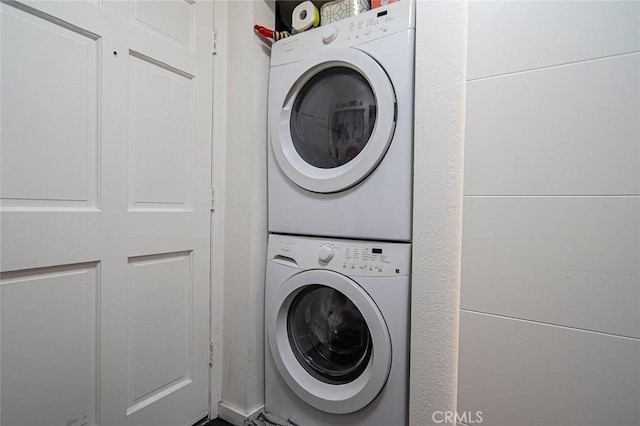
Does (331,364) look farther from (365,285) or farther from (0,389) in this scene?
(0,389)

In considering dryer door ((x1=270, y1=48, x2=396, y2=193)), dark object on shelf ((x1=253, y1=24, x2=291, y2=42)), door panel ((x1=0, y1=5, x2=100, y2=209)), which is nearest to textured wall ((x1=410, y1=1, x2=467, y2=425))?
dryer door ((x1=270, y1=48, x2=396, y2=193))

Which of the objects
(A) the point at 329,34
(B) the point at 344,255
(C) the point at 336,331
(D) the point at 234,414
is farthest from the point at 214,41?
(D) the point at 234,414

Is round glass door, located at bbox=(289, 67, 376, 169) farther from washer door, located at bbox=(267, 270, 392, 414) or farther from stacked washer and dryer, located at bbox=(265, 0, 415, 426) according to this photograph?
Result: washer door, located at bbox=(267, 270, 392, 414)

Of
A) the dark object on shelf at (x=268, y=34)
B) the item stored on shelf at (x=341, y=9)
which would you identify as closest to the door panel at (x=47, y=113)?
the dark object on shelf at (x=268, y=34)

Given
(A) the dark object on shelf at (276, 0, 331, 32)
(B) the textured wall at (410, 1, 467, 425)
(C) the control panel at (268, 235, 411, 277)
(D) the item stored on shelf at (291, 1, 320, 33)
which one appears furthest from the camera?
(A) the dark object on shelf at (276, 0, 331, 32)

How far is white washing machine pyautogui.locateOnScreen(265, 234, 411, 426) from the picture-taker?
100 centimetres

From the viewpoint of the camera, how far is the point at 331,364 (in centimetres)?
122

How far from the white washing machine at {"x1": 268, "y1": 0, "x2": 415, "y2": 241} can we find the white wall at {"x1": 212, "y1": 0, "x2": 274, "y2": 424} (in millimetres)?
70

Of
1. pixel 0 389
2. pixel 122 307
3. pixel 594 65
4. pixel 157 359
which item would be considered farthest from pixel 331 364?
pixel 594 65

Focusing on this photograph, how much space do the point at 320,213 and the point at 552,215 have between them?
0.70 meters

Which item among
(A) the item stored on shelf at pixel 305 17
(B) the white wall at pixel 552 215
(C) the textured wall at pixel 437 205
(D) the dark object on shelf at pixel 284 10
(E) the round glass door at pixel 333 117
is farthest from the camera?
(D) the dark object on shelf at pixel 284 10

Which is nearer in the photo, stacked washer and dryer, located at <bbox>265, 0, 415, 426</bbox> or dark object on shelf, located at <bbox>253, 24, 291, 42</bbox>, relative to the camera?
stacked washer and dryer, located at <bbox>265, 0, 415, 426</bbox>

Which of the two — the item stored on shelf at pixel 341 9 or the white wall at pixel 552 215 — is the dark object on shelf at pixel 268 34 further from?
the white wall at pixel 552 215

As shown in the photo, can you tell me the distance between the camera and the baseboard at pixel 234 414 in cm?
128
